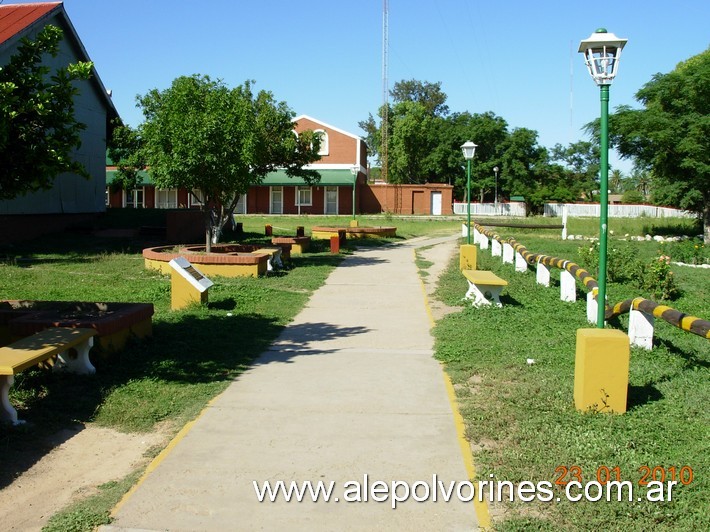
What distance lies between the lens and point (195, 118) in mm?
16219

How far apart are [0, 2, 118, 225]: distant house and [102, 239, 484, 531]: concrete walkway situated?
1620 cm

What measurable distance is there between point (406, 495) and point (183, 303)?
723cm

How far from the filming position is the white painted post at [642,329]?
856 cm

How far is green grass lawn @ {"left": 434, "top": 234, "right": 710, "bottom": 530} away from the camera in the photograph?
4.27 m

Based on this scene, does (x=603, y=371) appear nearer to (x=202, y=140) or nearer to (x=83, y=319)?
(x=83, y=319)

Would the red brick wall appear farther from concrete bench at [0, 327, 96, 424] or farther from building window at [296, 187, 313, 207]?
concrete bench at [0, 327, 96, 424]

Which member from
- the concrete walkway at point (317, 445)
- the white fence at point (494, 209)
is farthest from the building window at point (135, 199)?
the concrete walkway at point (317, 445)

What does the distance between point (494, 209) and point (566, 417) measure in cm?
5436

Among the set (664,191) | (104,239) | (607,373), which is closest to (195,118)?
(104,239)

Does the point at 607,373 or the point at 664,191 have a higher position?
the point at 664,191

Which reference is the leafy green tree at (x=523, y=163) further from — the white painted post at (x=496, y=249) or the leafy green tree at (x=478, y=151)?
the white painted post at (x=496, y=249)

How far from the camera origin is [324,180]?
5125 centimetres

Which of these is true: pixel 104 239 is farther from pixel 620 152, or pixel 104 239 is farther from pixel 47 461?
pixel 620 152

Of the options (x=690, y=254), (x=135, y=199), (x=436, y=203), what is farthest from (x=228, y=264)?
(x=436, y=203)
